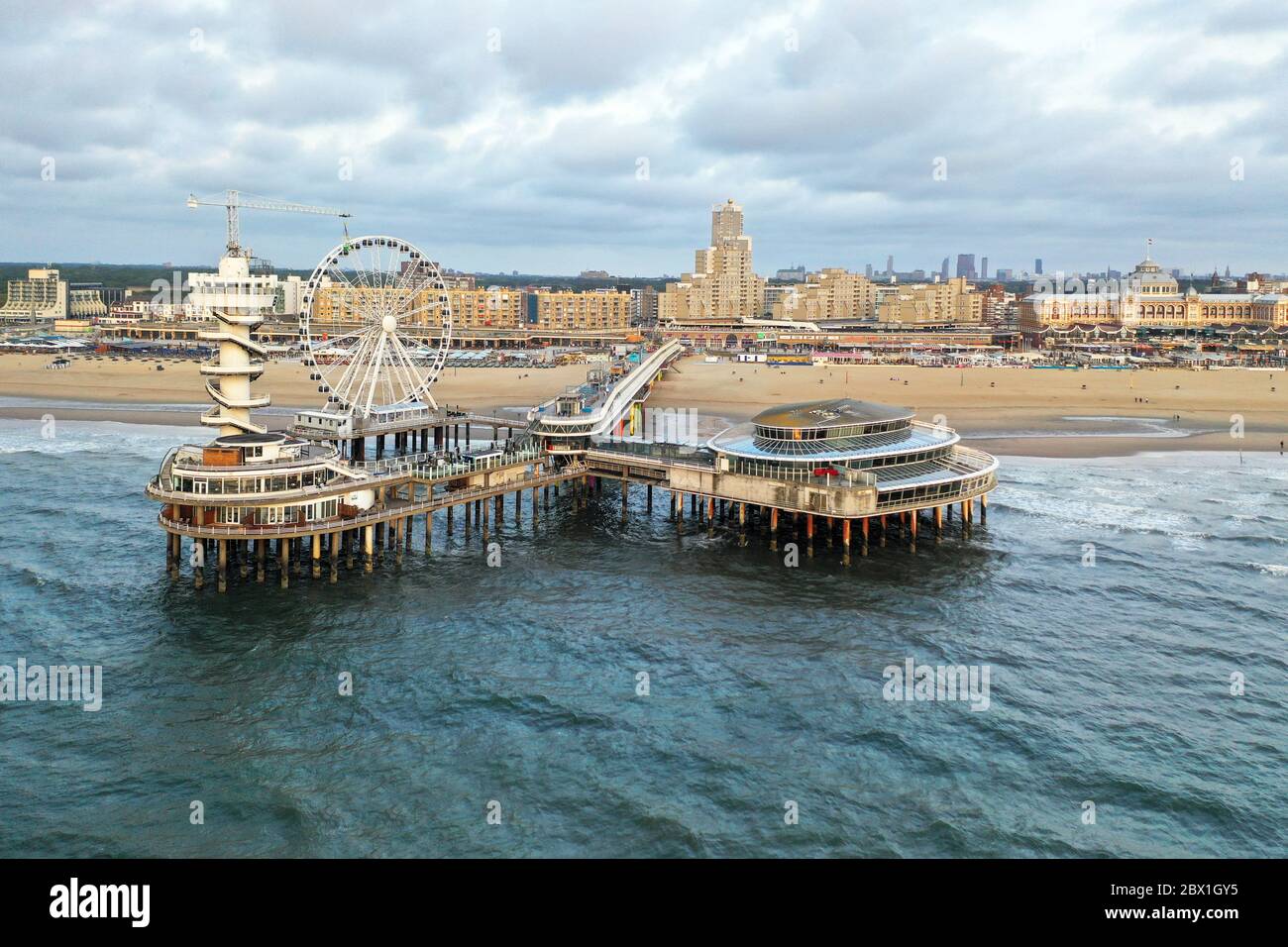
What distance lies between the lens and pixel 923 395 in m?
118

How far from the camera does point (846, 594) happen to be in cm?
4503

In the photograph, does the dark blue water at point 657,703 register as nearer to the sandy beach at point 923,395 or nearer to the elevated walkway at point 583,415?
the elevated walkway at point 583,415

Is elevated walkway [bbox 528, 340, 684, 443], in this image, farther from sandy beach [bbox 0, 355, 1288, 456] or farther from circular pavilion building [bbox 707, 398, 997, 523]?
sandy beach [bbox 0, 355, 1288, 456]

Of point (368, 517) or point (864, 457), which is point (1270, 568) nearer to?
point (864, 457)

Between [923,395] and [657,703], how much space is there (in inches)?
3605

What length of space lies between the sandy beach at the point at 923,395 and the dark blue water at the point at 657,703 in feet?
129

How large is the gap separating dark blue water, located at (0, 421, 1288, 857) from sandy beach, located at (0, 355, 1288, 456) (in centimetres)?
3922

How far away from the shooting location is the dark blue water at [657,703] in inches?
1027

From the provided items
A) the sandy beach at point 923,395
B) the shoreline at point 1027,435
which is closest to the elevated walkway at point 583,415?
the shoreline at point 1027,435

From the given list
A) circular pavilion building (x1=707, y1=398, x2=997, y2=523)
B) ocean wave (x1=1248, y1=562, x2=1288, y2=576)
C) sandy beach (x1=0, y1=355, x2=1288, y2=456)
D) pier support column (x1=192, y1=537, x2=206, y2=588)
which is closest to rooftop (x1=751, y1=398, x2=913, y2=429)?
circular pavilion building (x1=707, y1=398, x2=997, y2=523)

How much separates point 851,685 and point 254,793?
62.8 feet

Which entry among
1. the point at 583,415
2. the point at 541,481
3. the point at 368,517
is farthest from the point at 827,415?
the point at 368,517
